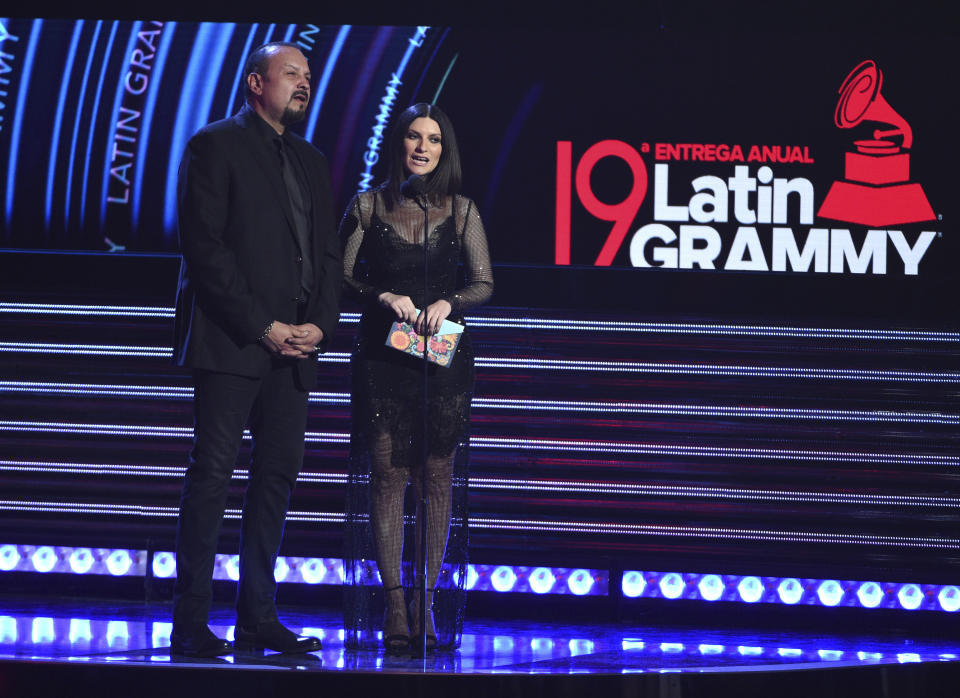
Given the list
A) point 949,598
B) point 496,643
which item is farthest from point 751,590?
point 496,643

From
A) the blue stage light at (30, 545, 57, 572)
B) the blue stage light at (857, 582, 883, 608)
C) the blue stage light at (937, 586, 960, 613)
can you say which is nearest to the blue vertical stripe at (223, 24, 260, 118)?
the blue stage light at (30, 545, 57, 572)

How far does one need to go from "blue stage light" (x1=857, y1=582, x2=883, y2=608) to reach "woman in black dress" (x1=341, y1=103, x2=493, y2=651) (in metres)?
1.71

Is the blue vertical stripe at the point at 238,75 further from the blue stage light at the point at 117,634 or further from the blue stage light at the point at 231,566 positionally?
the blue stage light at the point at 117,634

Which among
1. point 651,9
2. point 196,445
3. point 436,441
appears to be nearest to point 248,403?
point 196,445

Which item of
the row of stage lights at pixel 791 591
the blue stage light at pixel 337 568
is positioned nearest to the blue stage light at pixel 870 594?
the row of stage lights at pixel 791 591

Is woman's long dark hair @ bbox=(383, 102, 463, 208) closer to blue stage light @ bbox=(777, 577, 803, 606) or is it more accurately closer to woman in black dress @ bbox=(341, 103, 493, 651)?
woman in black dress @ bbox=(341, 103, 493, 651)

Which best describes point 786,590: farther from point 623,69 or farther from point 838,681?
point 623,69

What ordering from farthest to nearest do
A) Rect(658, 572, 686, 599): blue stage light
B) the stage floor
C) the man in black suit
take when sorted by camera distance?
Rect(658, 572, 686, 599): blue stage light, the man in black suit, the stage floor

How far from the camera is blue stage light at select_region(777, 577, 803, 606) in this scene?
188 inches

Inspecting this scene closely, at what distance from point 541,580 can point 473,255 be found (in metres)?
1.49

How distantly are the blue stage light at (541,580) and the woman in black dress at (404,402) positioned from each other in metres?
0.92

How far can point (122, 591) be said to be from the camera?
4973 millimetres

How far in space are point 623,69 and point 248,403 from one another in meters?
2.20

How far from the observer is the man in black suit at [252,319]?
3559 mm
